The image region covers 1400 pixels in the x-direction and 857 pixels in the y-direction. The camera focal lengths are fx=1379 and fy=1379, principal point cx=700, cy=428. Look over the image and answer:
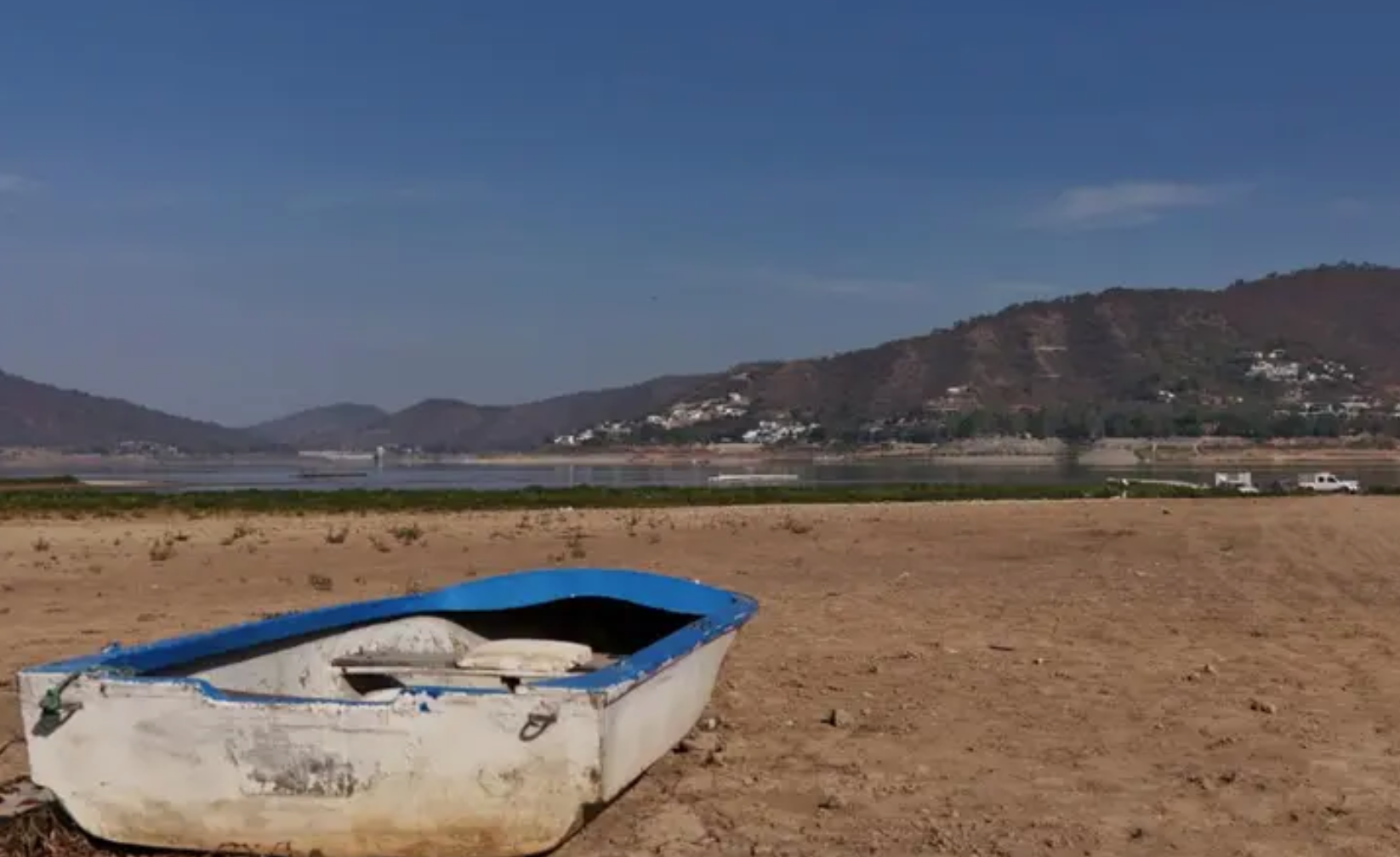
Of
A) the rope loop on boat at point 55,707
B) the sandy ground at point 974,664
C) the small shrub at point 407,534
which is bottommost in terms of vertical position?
the sandy ground at point 974,664

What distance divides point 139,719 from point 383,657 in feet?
9.07

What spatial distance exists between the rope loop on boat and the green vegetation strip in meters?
28.4

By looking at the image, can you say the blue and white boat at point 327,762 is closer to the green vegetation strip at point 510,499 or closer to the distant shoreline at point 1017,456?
the green vegetation strip at point 510,499

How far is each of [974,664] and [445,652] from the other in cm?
401

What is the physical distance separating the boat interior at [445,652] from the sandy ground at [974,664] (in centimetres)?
88

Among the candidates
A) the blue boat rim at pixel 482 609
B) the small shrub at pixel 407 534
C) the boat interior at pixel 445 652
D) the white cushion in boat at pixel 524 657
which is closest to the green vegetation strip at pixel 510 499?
Answer: the small shrub at pixel 407 534

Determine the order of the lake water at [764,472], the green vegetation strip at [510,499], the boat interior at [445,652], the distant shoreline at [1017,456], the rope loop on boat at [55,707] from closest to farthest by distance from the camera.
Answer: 1. the rope loop on boat at [55,707]
2. the boat interior at [445,652]
3. the green vegetation strip at [510,499]
4. the lake water at [764,472]
5. the distant shoreline at [1017,456]

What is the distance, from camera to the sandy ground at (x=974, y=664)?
20.6ft

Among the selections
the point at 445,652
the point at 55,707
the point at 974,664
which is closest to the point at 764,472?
the point at 974,664

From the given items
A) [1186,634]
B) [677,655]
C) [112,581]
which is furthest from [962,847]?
[112,581]

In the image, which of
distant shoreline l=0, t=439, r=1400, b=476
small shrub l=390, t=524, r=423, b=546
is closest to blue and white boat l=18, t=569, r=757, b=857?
small shrub l=390, t=524, r=423, b=546

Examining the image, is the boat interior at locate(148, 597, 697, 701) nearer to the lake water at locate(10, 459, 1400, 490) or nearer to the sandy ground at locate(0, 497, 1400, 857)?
the sandy ground at locate(0, 497, 1400, 857)

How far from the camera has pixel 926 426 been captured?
187125 millimetres

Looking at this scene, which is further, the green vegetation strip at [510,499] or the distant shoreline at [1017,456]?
the distant shoreline at [1017,456]
